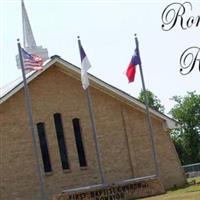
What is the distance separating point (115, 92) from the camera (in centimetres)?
3531

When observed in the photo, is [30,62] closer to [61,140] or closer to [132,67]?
[132,67]

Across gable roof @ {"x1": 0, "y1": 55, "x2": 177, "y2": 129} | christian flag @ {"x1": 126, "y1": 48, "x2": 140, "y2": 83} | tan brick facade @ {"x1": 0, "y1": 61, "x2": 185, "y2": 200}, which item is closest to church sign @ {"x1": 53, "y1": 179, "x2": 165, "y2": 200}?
christian flag @ {"x1": 126, "y1": 48, "x2": 140, "y2": 83}

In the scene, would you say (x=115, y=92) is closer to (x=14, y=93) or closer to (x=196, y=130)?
(x=14, y=93)

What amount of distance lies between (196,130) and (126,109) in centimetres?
4418

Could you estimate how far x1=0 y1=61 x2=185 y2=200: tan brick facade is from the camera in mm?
32781

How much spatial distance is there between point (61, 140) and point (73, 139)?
62 centimetres

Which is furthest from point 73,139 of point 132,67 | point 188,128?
point 188,128

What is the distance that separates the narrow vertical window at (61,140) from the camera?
34.3m

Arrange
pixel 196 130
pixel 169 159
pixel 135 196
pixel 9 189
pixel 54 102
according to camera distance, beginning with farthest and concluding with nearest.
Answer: pixel 196 130 < pixel 169 159 < pixel 54 102 < pixel 9 189 < pixel 135 196

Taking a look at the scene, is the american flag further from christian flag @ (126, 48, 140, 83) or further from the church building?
christian flag @ (126, 48, 140, 83)

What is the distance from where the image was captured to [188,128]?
8000 cm

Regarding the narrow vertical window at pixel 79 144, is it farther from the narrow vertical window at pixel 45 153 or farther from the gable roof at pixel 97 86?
the gable roof at pixel 97 86

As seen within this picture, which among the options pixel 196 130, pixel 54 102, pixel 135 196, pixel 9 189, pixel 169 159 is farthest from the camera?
pixel 196 130

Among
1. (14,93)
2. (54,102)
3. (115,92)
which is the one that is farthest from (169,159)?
(14,93)
